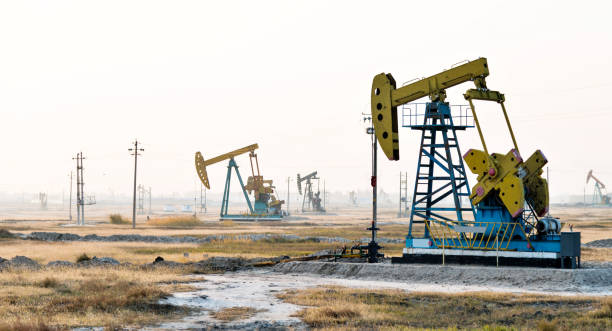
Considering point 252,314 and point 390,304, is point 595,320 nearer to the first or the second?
point 390,304

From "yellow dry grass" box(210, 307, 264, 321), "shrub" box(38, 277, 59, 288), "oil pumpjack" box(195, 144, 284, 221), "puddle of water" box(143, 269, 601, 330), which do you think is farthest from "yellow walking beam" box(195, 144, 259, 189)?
"yellow dry grass" box(210, 307, 264, 321)

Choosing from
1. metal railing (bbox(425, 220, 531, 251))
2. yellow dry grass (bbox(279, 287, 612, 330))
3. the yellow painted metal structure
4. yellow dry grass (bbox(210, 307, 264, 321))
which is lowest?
yellow dry grass (bbox(210, 307, 264, 321))

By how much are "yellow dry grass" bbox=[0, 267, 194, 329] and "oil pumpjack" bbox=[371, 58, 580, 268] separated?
8865 mm

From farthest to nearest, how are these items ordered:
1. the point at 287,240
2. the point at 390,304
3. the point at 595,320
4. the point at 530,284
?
the point at 287,240
the point at 530,284
the point at 390,304
the point at 595,320

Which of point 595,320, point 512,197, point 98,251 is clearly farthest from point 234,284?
point 98,251

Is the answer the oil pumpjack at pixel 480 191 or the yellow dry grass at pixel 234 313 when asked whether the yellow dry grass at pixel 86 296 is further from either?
the oil pumpjack at pixel 480 191

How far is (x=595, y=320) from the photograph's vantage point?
1541 centimetres

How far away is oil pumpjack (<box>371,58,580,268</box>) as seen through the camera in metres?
23.8

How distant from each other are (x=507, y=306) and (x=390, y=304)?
2877 millimetres

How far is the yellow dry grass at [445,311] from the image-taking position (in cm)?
1527

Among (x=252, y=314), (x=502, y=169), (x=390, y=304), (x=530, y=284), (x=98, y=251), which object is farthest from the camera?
(x=98, y=251)

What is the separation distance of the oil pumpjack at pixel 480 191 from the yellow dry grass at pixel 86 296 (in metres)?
8.87

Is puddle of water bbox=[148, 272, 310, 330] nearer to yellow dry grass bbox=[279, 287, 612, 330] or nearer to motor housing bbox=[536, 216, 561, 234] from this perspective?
yellow dry grass bbox=[279, 287, 612, 330]

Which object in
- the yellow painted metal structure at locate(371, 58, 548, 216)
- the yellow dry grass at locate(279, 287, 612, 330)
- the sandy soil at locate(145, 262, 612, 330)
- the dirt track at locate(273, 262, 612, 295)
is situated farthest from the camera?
the yellow painted metal structure at locate(371, 58, 548, 216)
